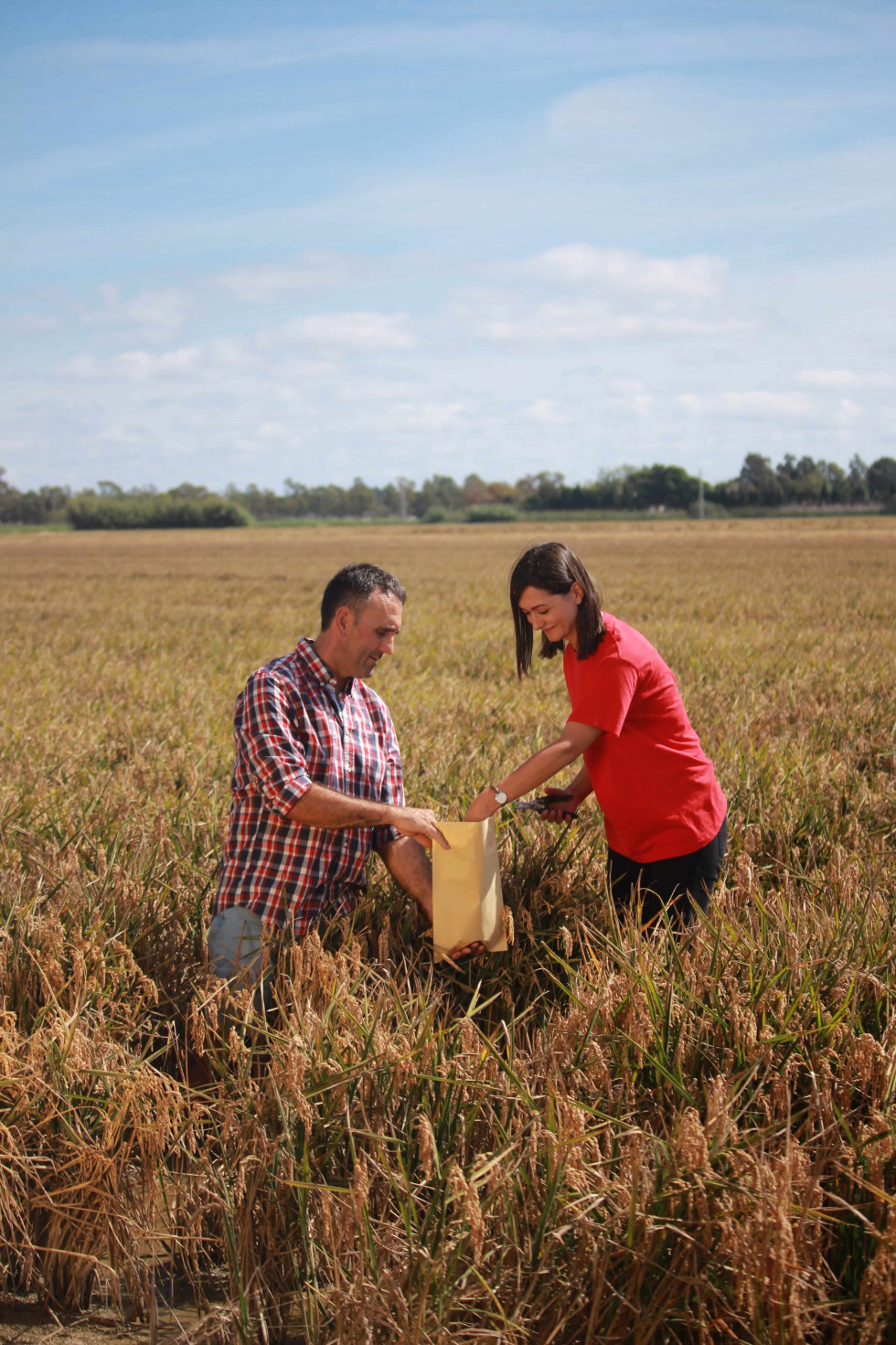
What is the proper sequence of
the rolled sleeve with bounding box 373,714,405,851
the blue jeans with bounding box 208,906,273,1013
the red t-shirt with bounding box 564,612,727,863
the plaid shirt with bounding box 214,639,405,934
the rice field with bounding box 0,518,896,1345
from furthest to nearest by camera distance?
the rolled sleeve with bounding box 373,714,405,851 → the red t-shirt with bounding box 564,612,727,863 → the plaid shirt with bounding box 214,639,405,934 → the blue jeans with bounding box 208,906,273,1013 → the rice field with bounding box 0,518,896,1345

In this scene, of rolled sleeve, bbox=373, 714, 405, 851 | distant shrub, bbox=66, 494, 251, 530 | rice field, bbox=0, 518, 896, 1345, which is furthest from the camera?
distant shrub, bbox=66, 494, 251, 530

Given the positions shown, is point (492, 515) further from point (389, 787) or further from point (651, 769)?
point (651, 769)

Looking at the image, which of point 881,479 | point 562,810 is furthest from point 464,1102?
point 881,479

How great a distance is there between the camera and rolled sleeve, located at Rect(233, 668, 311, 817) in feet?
10.4

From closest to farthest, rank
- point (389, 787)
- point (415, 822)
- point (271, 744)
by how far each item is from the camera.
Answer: point (415, 822)
point (271, 744)
point (389, 787)

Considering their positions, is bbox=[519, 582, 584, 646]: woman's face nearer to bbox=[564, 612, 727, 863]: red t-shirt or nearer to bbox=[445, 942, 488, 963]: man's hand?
bbox=[564, 612, 727, 863]: red t-shirt

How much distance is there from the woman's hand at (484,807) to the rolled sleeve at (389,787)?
508 millimetres

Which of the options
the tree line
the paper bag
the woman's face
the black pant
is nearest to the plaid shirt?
the paper bag

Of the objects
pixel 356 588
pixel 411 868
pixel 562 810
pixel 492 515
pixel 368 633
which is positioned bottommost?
pixel 411 868

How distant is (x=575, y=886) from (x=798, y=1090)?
1.39 m

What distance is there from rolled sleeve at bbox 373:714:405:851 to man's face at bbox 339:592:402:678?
0.29 meters

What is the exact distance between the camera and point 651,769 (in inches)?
133

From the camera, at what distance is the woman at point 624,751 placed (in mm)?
3172

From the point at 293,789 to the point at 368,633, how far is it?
59 cm
